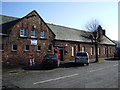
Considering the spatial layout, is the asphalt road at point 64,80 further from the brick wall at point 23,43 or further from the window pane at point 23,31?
the window pane at point 23,31

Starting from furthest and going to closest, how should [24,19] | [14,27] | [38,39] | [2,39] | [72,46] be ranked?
[72,46]
[38,39]
[24,19]
[14,27]
[2,39]

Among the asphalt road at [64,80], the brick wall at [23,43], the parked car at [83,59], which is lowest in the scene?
the asphalt road at [64,80]

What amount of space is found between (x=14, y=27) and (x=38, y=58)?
6019 mm

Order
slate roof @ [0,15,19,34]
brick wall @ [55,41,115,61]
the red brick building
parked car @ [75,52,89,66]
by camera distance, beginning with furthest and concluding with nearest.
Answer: brick wall @ [55,41,115,61], parked car @ [75,52,89,66], slate roof @ [0,15,19,34], the red brick building

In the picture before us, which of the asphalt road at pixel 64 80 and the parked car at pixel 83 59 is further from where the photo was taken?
the parked car at pixel 83 59

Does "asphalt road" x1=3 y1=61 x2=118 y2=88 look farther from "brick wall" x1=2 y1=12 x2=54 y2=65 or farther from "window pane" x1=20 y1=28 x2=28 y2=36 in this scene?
"window pane" x1=20 y1=28 x2=28 y2=36

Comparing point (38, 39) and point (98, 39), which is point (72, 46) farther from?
point (38, 39)

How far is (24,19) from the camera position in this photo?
20.0m

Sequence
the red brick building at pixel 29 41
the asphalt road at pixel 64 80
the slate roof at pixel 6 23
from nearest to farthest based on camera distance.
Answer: the asphalt road at pixel 64 80
the red brick building at pixel 29 41
the slate roof at pixel 6 23

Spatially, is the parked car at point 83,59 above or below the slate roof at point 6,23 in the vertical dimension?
below

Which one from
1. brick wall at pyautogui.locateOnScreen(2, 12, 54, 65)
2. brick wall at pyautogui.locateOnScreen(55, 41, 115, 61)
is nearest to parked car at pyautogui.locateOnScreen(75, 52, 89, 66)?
brick wall at pyautogui.locateOnScreen(2, 12, 54, 65)

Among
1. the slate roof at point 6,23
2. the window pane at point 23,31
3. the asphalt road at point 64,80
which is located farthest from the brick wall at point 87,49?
the asphalt road at point 64,80

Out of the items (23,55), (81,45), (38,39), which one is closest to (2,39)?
(23,55)

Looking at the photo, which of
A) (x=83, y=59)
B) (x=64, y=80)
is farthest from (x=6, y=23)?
(x=64, y=80)
